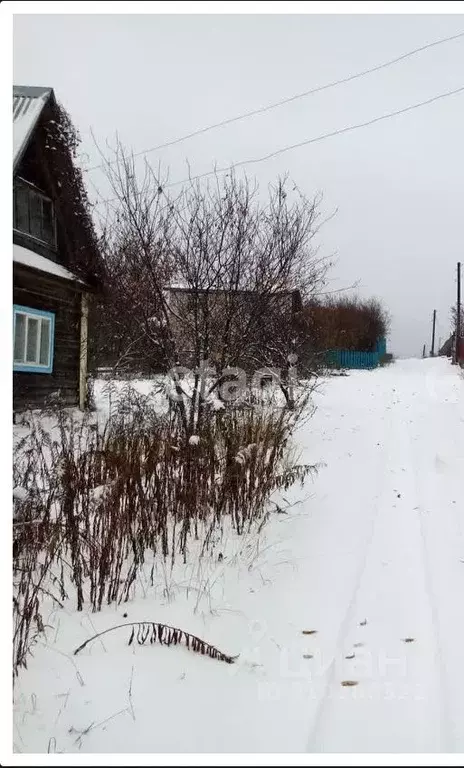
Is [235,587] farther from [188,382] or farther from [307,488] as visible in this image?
[188,382]

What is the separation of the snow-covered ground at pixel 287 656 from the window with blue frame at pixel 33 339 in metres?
5.28

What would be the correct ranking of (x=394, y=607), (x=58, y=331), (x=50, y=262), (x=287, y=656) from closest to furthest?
(x=287, y=656), (x=394, y=607), (x=50, y=262), (x=58, y=331)

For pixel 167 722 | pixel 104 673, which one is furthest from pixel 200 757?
pixel 104 673

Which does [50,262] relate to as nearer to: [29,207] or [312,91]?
[29,207]

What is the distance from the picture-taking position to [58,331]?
8922 mm

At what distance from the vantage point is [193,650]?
221 cm

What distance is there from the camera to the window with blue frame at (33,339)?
754 centimetres

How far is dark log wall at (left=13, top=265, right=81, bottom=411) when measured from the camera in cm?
779

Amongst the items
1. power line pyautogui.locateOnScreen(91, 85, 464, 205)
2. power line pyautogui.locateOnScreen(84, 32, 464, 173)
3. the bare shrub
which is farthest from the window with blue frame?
power line pyautogui.locateOnScreen(84, 32, 464, 173)

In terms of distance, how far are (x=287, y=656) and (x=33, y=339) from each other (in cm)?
711

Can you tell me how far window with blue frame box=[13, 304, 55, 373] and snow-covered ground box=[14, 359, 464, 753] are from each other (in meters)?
5.28

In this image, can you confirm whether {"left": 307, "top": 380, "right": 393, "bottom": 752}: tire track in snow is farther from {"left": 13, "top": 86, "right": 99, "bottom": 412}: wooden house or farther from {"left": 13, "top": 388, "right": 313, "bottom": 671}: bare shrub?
{"left": 13, "top": 86, "right": 99, "bottom": 412}: wooden house

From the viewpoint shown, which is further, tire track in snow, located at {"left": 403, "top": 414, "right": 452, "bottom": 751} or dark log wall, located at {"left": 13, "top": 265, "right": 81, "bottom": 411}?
dark log wall, located at {"left": 13, "top": 265, "right": 81, "bottom": 411}

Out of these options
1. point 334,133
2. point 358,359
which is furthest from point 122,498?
point 358,359
